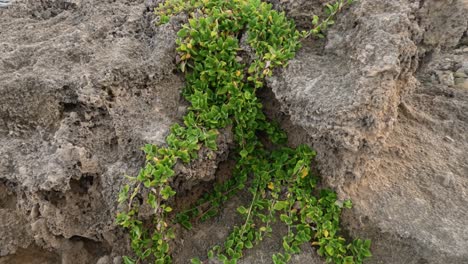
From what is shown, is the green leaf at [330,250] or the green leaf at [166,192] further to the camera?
the green leaf at [330,250]

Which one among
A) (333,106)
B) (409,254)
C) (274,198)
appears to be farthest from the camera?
(274,198)

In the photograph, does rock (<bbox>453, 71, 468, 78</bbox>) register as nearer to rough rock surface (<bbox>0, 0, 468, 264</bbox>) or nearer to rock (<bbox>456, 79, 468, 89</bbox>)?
rock (<bbox>456, 79, 468, 89</bbox>)

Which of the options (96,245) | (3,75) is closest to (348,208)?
(96,245)

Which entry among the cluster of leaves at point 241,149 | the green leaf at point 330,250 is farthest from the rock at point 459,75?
the green leaf at point 330,250

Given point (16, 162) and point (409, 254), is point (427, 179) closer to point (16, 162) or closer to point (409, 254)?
point (409, 254)

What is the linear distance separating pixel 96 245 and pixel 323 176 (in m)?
1.45

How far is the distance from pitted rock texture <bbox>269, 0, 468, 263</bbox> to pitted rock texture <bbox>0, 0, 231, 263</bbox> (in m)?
0.60

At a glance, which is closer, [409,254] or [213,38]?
[409,254]

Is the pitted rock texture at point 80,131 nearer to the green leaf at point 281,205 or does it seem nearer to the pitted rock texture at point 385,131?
the green leaf at point 281,205

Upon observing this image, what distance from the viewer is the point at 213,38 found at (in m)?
2.60

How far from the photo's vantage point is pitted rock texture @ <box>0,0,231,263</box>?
94.2 inches

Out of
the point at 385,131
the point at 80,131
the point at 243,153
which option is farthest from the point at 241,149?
the point at 80,131

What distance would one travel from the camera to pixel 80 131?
249 cm

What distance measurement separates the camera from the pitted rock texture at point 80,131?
2393mm
